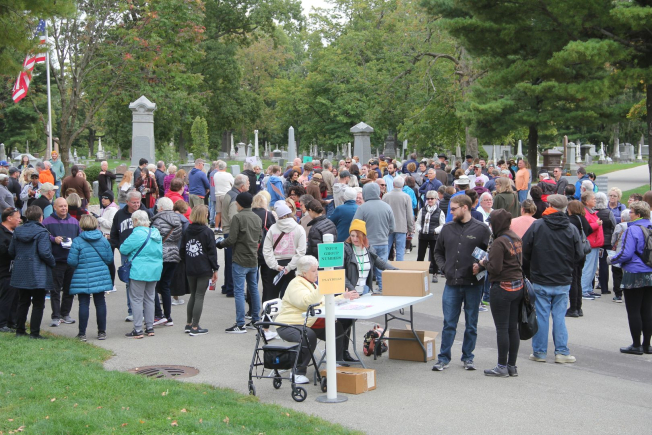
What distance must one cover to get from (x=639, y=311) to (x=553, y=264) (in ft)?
4.92

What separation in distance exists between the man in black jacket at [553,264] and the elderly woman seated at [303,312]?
248 cm

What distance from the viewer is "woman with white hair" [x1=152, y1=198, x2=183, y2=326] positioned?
1002 centimetres

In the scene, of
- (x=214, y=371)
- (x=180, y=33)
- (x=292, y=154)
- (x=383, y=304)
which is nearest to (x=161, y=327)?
(x=214, y=371)

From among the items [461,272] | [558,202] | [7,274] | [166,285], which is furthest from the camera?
[166,285]

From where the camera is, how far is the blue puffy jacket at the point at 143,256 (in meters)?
9.32

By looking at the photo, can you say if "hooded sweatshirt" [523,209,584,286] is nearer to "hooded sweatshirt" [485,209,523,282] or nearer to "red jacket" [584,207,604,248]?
"hooded sweatshirt" [485,209,523,282]

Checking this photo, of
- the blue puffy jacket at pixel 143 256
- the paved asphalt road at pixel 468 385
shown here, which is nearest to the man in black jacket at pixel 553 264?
the paved asphalt road at pixel 468 385

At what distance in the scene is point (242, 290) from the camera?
9695mm

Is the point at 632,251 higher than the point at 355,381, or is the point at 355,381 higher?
the point at 632,251

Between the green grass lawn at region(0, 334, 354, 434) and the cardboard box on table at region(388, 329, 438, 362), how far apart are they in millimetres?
2011

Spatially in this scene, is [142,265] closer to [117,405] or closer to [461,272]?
[117,405]

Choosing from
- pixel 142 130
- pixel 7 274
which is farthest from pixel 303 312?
pixel 142 130

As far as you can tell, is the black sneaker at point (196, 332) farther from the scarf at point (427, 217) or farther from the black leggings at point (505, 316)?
the scarf at point (427, 217)

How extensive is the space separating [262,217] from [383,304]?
11.2 feet
